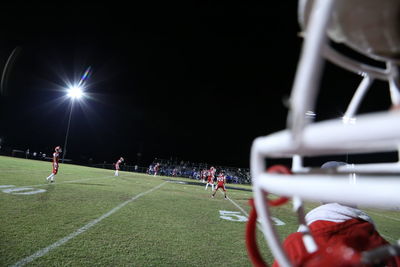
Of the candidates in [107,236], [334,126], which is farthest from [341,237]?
[107,236]

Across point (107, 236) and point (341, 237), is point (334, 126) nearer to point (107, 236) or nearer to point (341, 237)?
point (341, 237)

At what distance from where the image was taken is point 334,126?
0.39m

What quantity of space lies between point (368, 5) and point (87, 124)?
162ft

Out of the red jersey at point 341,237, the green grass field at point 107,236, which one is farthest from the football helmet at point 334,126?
the green grass field at point 107,236

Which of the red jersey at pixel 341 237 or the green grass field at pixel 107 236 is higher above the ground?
the red jersey at pixel 341 237

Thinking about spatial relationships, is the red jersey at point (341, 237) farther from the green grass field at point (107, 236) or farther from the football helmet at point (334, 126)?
the green grass field at point (107, 236)

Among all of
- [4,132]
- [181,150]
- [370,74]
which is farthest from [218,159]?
[370,74]

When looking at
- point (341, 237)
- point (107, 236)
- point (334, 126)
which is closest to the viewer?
point (334, 126)

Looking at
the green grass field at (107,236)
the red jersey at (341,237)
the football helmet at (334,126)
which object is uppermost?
the football helmet at (334,126)

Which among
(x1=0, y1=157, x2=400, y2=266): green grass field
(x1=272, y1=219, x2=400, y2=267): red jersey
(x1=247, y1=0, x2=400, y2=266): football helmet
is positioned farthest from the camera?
(x1=0, y1=157, x2=400, y2=266): green grass field

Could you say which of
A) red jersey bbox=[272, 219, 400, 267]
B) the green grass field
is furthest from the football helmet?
the green grass field

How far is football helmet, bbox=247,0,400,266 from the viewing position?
1.15 feet

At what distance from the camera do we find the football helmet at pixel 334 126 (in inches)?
13.8

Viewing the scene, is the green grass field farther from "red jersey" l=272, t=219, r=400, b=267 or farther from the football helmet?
the football helmet
